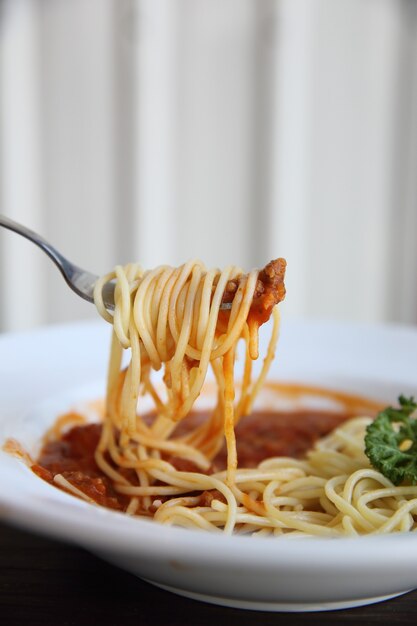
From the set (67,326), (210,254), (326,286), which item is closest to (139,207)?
(210,254)

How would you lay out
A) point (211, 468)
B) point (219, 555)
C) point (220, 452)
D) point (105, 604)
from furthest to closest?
point (220, 452), point (211, 468), point (105, 604), point (219, 555)

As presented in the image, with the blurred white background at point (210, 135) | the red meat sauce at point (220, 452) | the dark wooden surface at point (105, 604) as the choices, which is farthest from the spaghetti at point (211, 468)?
the blurred white background at point (210, 135)

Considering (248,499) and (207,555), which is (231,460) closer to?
(248,499)

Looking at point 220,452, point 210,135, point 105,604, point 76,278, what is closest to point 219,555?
point 105,604

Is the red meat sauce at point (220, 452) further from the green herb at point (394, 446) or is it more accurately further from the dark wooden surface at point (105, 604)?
the green herb at point (394, 446)

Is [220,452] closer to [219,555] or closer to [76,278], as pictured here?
[76,278]

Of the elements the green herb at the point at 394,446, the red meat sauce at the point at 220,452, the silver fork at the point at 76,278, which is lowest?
the red meat sauce at the point at 220,452
